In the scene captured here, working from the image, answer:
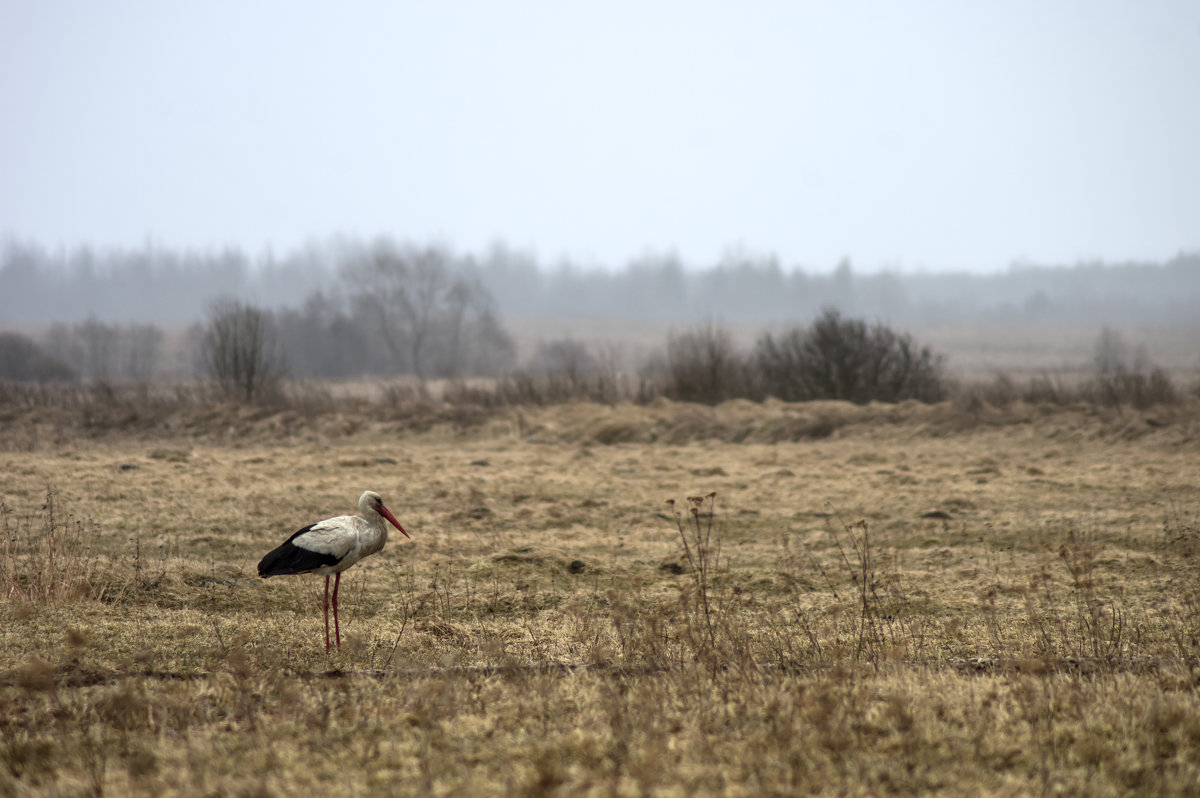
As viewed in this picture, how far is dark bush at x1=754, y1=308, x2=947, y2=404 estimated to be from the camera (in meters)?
25.3

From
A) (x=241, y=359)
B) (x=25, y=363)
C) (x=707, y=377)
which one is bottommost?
(x=707, y=377)

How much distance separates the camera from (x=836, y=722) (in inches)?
158

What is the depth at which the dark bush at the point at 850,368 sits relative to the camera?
25.3m

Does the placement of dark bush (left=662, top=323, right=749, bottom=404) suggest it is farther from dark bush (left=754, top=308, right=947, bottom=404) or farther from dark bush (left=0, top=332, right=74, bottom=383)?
dark bush (left=0, top=332, right=74, bottom=383)

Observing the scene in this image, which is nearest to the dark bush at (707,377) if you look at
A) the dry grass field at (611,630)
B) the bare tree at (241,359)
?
the dry grass field at (611,630)

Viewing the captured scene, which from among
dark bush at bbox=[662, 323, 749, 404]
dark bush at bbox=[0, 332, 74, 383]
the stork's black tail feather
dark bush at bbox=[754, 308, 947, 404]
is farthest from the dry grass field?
dark bush at bbox=[0, 332, 74, 383]

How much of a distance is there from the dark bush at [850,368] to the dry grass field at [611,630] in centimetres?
1009

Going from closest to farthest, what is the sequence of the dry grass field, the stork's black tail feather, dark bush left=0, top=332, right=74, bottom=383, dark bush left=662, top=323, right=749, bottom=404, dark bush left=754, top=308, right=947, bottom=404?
the dry grass field < the stork's black tail feather < dark bush left=662, top=323, right=749, bottom=404 < dark bush left=754, top=308, right=947, bottom=404 < dark bush left=0, top=332, right=74, bottom=383

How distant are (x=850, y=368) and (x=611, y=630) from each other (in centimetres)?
2047

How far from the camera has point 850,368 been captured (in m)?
25.3

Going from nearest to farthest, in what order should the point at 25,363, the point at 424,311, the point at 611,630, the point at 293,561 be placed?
the point at 293,561 → the point at 611,630 → the point at 25,363 → the point at 424,311

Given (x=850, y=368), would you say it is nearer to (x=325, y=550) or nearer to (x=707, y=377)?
(x=707, y=377)

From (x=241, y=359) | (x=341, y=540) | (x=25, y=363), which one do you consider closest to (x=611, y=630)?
(x=341, y=540)

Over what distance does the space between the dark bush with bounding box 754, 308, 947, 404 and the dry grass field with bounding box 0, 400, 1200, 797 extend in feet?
33.1
